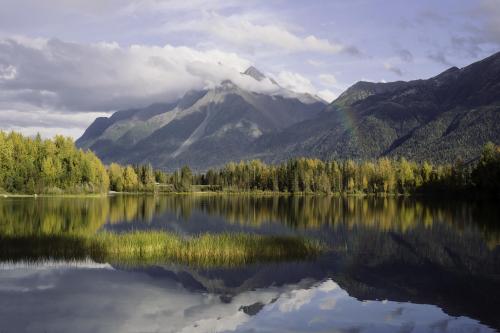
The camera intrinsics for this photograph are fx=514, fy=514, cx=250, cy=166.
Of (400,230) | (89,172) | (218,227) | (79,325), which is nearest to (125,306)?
(79,325)

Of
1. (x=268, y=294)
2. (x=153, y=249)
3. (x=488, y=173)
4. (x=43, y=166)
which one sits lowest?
(x=268, y=294)

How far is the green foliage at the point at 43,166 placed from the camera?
159 metres

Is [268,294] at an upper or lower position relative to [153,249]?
lower

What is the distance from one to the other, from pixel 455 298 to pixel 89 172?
532ft

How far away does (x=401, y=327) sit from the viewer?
26344 millimetres

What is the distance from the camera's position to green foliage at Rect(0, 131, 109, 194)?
159375mm

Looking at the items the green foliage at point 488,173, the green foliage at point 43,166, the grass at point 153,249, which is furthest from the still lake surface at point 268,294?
the green foliage at point 43,166

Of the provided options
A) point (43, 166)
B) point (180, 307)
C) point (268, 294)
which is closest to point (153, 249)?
point (268, 294)

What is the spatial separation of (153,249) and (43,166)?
13300 centimetres

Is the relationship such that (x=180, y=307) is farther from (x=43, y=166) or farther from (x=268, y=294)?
(x=43, y=166)

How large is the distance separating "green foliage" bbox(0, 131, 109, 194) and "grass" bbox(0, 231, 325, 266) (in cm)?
12240

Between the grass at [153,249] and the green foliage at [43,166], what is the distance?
122402 millimetres

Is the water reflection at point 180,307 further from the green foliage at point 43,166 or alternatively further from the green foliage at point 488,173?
the green foliage at point 43,166

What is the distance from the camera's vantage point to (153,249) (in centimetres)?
4419
